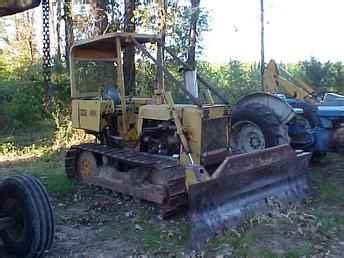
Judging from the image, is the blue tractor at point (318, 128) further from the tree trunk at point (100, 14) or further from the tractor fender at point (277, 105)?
the tree trunk at point (100, 14)

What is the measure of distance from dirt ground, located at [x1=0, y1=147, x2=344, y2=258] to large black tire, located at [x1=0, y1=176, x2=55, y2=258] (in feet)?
1.24

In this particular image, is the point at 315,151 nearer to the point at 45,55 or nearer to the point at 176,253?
the point at 176,253

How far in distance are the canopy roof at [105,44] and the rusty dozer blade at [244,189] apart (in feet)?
7.96

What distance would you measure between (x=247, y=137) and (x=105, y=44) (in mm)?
2430

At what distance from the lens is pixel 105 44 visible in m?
6.94

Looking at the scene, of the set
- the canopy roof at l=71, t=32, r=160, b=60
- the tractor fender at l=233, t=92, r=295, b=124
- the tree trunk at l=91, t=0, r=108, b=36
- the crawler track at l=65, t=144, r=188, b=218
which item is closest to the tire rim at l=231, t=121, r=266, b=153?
the tractor fender at l=233, t=92, r=295, b=124

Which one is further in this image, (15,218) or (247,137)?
(247,137)

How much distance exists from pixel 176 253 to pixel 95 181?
2.54m

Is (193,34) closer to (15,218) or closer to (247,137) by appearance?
(247,137)

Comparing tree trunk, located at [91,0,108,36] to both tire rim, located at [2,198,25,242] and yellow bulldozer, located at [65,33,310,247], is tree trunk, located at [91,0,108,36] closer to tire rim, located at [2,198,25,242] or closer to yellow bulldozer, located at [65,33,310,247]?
yellow bulldozer, located at [65,33,310,247]

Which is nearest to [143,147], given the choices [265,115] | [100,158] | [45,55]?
[100,158]

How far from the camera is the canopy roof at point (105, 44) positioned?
21.1ft

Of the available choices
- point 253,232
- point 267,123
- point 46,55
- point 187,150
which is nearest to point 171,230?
point 253,232

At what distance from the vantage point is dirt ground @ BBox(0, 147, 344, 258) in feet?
14.1
